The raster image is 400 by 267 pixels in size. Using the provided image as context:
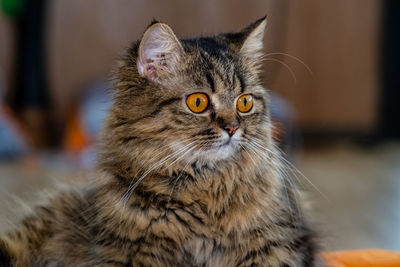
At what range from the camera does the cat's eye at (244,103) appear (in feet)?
4.90

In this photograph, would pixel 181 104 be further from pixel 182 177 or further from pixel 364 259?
pixel 364 259

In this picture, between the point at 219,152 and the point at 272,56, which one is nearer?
the point at 219,152

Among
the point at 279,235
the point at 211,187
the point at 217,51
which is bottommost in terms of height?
the point at 279,235

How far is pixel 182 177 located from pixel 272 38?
346cm

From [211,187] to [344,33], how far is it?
3.61 m

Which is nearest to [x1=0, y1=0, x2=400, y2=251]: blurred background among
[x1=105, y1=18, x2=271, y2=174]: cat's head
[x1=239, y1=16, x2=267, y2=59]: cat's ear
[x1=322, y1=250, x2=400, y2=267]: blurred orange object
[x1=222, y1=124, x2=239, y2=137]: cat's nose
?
[x1=322, y1=250, x2=400, y2=267]: blurred orange object

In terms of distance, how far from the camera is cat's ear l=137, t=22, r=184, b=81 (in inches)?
57.6

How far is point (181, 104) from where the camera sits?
146 cm

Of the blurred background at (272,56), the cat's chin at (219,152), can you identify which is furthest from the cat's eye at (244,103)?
the blurred background at (272,56)

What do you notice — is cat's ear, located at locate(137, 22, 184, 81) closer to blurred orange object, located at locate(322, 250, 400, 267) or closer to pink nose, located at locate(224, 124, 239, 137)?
pink nose, located at locate(224, 124, 239, 137)

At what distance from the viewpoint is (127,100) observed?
4.90 feet

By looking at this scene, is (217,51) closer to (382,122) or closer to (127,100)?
(127,100)

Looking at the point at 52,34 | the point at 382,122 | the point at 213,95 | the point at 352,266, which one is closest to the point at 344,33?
the point at 382,122

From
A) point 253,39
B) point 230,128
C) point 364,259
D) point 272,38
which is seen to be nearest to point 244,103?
point 230,128
